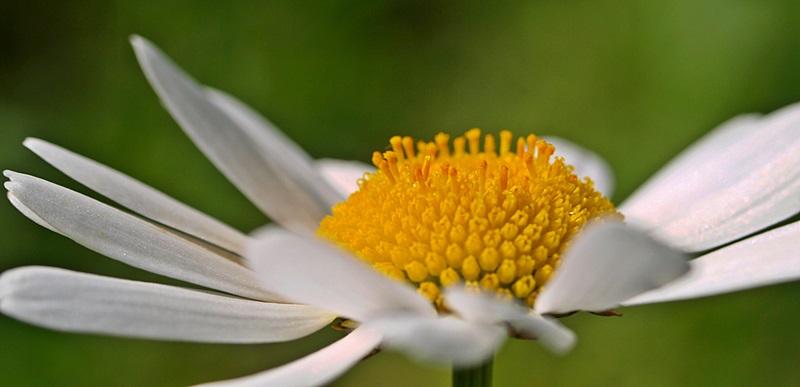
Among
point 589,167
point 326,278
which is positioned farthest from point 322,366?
point 589,167

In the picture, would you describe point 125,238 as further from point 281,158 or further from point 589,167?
point 589,167

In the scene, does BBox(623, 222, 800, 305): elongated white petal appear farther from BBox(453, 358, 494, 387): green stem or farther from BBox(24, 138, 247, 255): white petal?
BBox(24, 138, 247, 255): white petal

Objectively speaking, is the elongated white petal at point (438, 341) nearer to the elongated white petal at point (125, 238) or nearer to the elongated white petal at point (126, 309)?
the elongated white petal at point (126, 309)

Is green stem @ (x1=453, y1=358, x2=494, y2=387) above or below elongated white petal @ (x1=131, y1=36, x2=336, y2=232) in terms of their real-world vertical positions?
below

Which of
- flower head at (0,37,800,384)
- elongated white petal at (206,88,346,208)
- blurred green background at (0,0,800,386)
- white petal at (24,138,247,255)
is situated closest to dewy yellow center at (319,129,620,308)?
flower head at (0,37,800,384)

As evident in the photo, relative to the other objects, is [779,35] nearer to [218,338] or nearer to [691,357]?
[691,357]

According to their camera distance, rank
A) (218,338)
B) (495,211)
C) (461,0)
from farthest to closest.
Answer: (461,0), (495,211), (218,338)

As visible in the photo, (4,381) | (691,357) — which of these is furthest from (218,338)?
(691,357)

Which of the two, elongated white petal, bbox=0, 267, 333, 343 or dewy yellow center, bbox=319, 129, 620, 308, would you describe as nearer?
elongated white petal, bbox=0, 267, 333, 343
